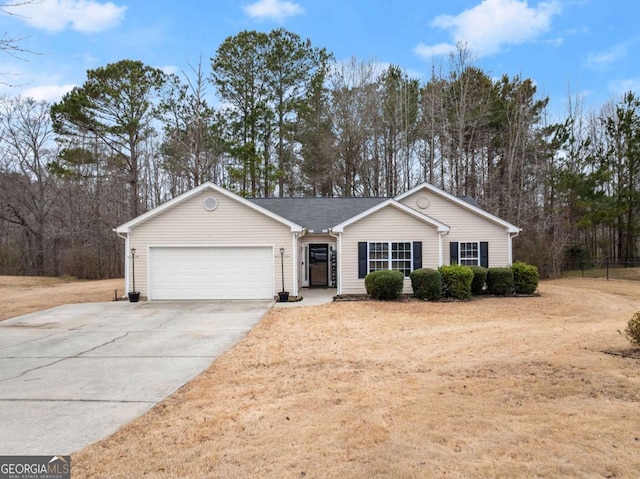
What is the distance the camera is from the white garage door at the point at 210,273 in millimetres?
13742

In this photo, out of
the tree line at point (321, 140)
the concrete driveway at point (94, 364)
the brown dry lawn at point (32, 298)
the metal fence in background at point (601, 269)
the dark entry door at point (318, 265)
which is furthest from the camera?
the tree line at point (321, 140)

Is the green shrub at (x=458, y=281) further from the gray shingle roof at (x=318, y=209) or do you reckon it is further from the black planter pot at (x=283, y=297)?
the black planter pot at (x=283, y=297)

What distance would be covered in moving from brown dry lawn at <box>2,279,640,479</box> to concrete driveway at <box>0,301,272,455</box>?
1.32ft

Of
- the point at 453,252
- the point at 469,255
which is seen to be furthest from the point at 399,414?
the point at 469,255

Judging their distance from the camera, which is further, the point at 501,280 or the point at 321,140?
the point at 321,140

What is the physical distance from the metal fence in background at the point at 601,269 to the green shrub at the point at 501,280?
430 inches

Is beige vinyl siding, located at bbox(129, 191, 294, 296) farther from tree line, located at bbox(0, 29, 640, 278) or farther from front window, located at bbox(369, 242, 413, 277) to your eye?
tree line, located at bbox(0, 29, 640, 278)

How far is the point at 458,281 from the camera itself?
13133 mm

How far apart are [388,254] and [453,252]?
2991mm

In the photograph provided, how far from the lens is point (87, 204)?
29016 mm

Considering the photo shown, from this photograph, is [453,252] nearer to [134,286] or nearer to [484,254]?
[484,254]

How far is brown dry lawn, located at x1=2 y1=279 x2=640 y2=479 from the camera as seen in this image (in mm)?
3041

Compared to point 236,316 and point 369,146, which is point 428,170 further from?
point 236,316

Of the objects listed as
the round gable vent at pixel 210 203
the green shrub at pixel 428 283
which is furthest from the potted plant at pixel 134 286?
the green shrub at pixel 428 283
